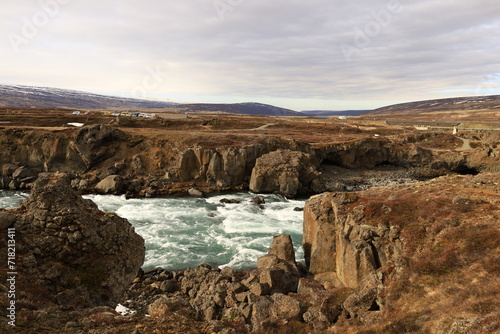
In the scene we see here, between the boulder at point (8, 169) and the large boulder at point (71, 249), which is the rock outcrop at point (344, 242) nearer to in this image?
the large boulder at point (71, 249)

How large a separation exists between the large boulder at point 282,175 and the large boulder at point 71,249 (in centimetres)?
3716

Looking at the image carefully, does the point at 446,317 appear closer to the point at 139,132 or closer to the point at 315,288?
the point at 315,288

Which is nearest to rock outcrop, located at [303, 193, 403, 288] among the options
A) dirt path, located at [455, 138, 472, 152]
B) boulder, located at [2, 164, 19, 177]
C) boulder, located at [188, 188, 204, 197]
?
boulder, located at [188, 188, 204, 197]

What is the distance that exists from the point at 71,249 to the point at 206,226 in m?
22.5

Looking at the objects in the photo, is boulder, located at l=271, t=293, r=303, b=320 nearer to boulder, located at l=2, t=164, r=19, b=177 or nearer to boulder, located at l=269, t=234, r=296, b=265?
boulder, located at l=269, t=234, r=296, b=265

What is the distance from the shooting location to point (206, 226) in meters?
39.1

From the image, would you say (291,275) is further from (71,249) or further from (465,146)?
(465,146)

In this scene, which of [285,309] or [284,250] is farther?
[284,250]

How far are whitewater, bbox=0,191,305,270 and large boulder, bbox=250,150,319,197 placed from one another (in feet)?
7.14

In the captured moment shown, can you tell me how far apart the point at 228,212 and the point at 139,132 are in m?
38.8

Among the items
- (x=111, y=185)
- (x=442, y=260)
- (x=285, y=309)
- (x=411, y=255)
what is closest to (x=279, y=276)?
(x=285, y=309)

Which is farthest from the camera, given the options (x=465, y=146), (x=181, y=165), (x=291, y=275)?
(x=465, y=146)

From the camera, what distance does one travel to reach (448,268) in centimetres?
1525

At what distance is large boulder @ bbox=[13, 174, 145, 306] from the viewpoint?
51.2 ft
